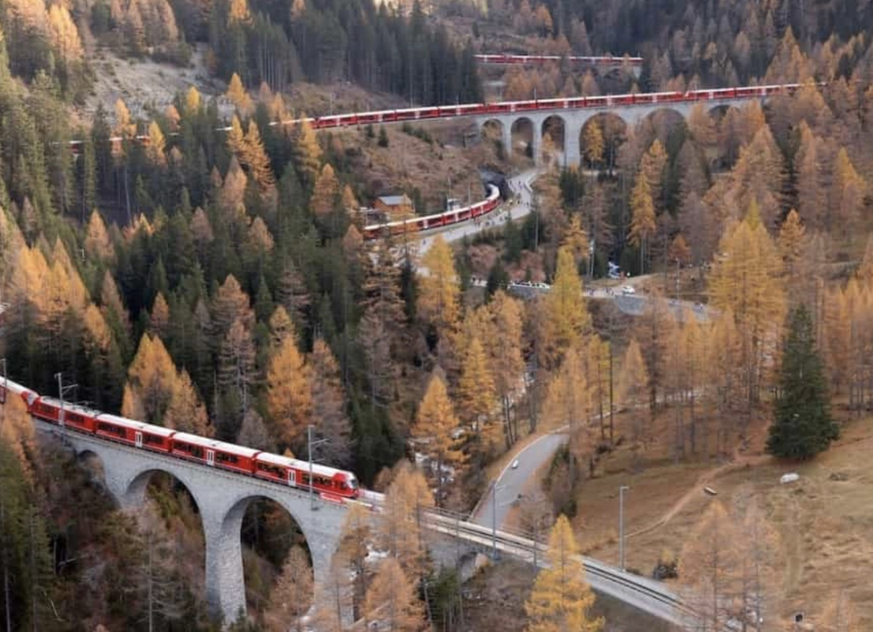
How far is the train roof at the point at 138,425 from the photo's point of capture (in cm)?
6379

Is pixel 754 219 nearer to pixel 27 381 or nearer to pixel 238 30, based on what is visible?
pixel 27 381

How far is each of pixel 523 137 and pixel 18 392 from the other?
3846 inches

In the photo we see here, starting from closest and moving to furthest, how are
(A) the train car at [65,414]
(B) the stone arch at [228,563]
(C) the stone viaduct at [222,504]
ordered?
(C) the stone viaduct at [222,504] → (B) the stone arch at [228,563] → (A) the train car at [65,414]

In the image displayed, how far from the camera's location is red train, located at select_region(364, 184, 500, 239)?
94875mm

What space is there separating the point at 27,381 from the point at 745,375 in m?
46.2

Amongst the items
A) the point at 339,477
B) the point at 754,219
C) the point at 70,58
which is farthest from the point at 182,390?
the point at 70,58

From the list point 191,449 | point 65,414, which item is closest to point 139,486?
point 191,449

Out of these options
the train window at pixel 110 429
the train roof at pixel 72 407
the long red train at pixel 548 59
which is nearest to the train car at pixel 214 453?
the train window at pixel 110 429

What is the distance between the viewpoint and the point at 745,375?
68.1 meters

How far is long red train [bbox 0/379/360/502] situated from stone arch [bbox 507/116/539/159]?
83.1 meters

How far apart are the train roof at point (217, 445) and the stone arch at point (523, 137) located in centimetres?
8596

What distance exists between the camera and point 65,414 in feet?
224

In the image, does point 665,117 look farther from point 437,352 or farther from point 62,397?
point 62,397

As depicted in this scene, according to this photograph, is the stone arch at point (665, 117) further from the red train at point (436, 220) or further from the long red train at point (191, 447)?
the long red train at point (191, 447)
